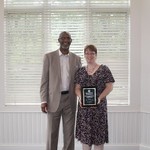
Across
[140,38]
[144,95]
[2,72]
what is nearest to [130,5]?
[140,38]

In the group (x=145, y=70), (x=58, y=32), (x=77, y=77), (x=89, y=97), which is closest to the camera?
(x=89, y=97)

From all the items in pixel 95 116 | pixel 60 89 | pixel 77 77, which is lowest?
pixel 95 116

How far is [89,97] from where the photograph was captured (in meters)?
2.80

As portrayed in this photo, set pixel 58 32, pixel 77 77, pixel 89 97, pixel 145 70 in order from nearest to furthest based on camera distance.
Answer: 1. pixel 89 97
2. pixel 77 77
3. pixel 145 70
4. pixel 58 32

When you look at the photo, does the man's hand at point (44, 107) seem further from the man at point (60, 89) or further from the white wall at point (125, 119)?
the white wall at point (125, 119)

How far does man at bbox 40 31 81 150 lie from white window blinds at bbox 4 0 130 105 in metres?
0.76

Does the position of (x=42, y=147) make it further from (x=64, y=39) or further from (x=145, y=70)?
(x=145, y=70)

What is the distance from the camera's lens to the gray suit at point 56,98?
2.93 m

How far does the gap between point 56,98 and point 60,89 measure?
0.11 meters

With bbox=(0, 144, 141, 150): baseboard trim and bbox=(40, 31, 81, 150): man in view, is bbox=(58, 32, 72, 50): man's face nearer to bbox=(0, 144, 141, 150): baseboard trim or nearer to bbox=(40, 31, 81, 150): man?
bbox=(40, 31, 81, 150): man

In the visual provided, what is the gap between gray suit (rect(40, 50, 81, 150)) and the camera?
9.60ft

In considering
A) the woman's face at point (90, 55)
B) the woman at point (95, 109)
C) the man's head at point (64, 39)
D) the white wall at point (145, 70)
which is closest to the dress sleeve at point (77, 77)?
the woman at point (95, 109)

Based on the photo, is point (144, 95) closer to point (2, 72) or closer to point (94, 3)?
point (94, 3)

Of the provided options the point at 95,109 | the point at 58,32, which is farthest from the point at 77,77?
the point at 58,32
